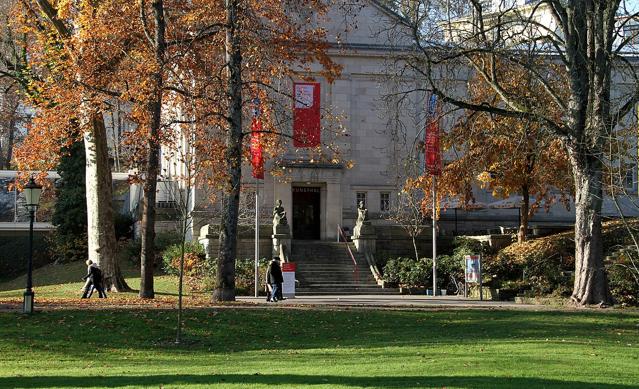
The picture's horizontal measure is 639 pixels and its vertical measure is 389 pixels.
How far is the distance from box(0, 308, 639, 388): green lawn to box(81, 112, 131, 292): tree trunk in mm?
9132

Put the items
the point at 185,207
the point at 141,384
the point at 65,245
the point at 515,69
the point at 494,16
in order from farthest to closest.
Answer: the point at 65,245, the point at 515,69, the point at 494,16, the point at 185,207, the point at 141,384

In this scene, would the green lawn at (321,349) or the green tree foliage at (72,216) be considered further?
the green tree foliage at (72,216)

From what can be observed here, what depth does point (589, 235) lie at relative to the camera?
25156 millimetres

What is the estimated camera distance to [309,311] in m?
22.8

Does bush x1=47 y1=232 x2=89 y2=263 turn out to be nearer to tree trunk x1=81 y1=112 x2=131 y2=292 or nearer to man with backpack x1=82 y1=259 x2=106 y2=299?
tree trunk x1=81 y1=112 x2=131 y2=292

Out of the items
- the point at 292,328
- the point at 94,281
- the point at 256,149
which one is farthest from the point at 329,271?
the point at 292,328

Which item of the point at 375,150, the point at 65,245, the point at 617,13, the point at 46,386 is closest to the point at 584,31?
the point at 617,13

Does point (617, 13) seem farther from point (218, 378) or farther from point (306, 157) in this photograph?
point (306, 157)

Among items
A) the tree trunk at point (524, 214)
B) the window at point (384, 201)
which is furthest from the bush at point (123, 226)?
the tree trunk at point (524, 214)

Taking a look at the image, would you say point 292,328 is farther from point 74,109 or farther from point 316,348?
point 74,109

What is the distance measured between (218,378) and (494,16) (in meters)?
15.9

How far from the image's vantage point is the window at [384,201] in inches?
1861

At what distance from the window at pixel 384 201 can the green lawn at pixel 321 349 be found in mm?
23337

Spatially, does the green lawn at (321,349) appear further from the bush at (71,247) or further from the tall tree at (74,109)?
the bush at (71,247)
